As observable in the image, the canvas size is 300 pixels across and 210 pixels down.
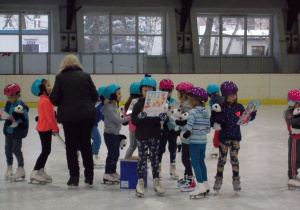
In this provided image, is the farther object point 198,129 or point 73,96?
point 73,96

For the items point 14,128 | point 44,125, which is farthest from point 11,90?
point 44,125

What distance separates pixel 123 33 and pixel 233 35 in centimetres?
537

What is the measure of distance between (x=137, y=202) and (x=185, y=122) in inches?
38.5

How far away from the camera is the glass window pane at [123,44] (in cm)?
2434

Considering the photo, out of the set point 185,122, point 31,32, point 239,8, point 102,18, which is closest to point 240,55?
point 239,8

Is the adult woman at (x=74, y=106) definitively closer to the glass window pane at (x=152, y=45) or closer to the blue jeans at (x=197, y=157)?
the blue jeans at (x=197, y=157)

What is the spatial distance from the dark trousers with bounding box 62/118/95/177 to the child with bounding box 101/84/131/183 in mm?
281

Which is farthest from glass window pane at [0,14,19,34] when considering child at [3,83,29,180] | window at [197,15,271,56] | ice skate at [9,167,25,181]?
ice skate at [9,167,25,181]

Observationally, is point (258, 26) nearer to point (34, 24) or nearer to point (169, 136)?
point (34, 24)

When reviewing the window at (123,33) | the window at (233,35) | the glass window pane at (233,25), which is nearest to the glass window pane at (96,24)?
the window at (123,33)

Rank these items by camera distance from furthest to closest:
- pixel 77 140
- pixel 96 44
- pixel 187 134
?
pixel 96 44
pixel 77 140
pixel 187 134

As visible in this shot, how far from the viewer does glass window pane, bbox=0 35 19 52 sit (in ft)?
76.9

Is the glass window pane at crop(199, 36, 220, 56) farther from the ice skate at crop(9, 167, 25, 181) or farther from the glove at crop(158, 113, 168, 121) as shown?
the glove at crop(158, 113, 168, 121)

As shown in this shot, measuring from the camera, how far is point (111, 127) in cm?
620
